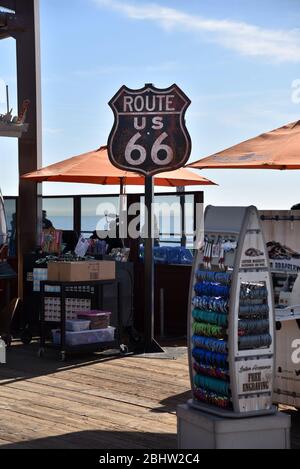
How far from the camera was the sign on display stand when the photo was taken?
Result: 9734 millimetres

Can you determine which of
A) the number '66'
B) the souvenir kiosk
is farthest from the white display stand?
the number '66'

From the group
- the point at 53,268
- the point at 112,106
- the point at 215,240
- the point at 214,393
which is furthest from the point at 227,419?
the point at 112,106

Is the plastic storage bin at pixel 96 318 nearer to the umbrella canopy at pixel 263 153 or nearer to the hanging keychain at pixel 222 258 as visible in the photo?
the umbrella canopy at pixel 263 153

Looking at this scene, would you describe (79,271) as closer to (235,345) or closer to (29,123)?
(29,123)

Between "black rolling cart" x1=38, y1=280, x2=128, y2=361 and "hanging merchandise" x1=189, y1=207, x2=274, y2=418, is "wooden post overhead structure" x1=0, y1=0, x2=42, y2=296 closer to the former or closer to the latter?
"black rolling cart" x1=38, y1=280, x2=128, y2=361

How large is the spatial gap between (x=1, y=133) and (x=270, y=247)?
16.5 feet

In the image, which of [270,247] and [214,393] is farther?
[270,247]

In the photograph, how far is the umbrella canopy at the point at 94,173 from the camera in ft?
35.8

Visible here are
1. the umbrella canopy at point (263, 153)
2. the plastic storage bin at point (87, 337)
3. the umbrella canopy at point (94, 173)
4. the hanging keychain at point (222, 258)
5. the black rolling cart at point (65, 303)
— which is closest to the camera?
the hanging keychain at point (222, 258)

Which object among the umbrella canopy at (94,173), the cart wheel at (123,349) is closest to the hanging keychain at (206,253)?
the cart wheel at (123,349)

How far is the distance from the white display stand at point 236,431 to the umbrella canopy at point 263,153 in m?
2.26

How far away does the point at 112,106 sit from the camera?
32.3 ft

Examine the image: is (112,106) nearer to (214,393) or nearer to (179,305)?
(179,305)

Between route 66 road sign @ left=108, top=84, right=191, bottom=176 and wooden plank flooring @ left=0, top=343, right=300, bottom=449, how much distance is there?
218 centimetres
